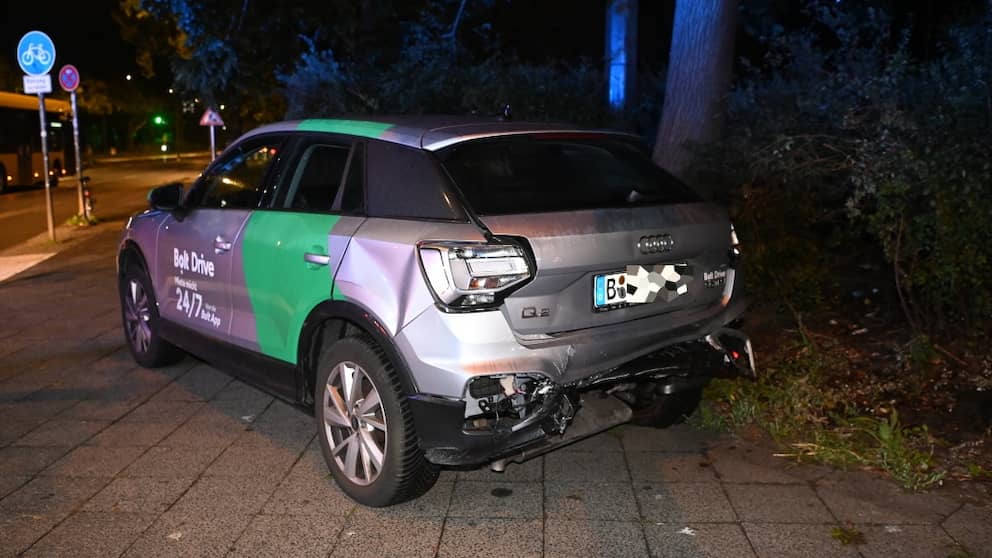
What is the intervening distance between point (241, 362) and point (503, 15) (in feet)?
45.1

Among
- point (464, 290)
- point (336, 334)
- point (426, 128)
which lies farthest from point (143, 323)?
point (464, 290)

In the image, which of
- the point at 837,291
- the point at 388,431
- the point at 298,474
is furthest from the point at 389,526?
the point at 837,291

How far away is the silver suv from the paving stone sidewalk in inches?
10.8

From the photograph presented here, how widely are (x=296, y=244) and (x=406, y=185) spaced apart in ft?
2.35

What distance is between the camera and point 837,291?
7.19 metres

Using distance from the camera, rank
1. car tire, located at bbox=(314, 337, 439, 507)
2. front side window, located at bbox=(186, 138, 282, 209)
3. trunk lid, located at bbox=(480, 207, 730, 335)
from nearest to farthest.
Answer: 1. trunk lid, located at bbox=(480, 207, 730, 335)
2. car tire, located at bbox=(314, 337, 439, 507)
3. front side window, located at bbox=(186, 138, 282, 209)

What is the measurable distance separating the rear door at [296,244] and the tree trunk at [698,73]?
15.3 feet

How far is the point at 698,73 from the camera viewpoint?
8.95 meters

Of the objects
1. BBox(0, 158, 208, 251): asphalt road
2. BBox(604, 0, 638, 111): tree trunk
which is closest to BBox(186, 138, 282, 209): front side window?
BBox(604, 0, 638, 111): tree trunk

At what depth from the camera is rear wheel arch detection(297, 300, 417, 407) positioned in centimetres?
400

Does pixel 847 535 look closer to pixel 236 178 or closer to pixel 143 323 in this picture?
pixel 236 178

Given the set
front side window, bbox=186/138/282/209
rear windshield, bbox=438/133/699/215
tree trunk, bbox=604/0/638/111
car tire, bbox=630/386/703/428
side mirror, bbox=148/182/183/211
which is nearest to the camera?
rear windshield, bbox=438/133/699/215

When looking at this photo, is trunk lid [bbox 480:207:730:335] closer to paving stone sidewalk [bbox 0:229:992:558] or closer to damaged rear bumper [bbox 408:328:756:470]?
damaged rear bumper [bbox 408:328:756:470]

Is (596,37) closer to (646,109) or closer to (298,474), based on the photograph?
(646,109)
